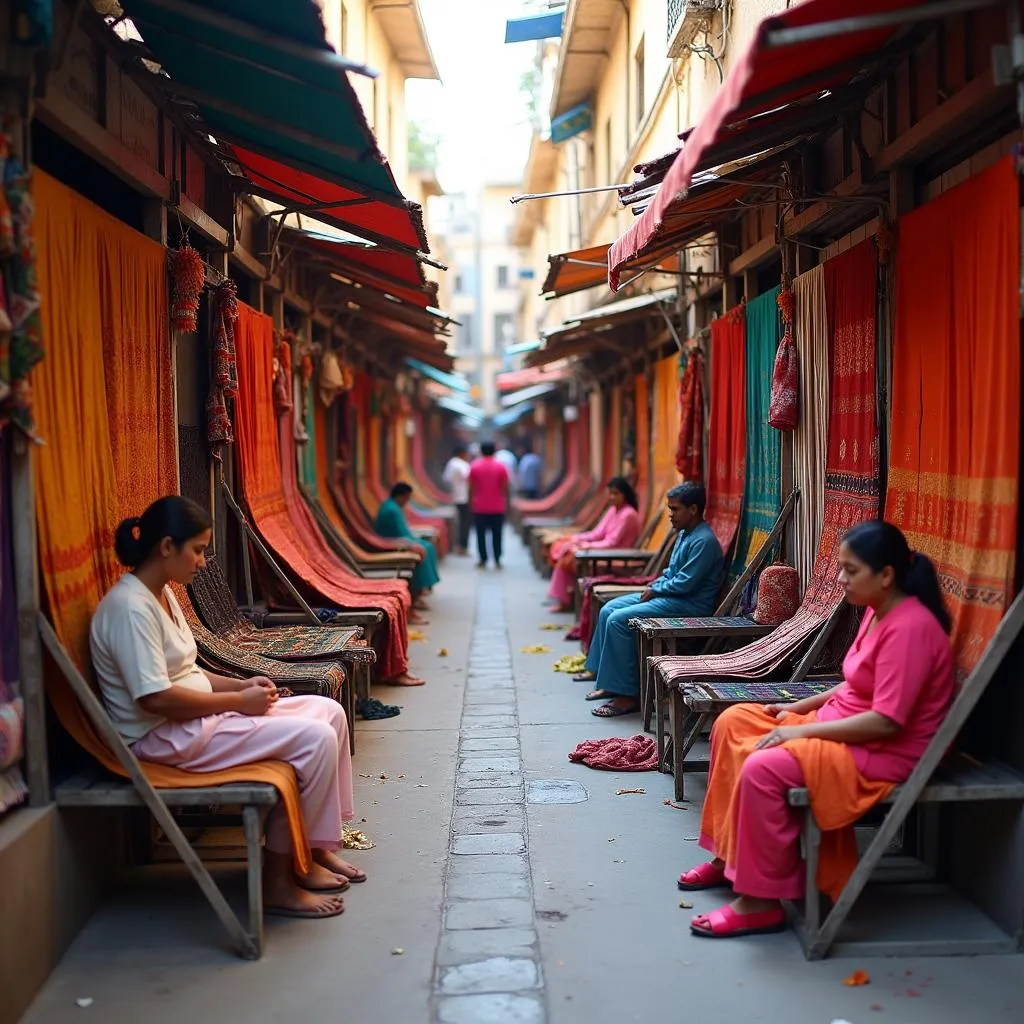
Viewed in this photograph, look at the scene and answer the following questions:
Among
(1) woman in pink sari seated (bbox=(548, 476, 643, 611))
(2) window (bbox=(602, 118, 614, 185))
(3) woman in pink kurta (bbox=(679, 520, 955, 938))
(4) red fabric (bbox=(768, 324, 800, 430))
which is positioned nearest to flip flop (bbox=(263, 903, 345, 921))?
(3) woman in pink kurta (bbox=(679, 520, 955, 938))

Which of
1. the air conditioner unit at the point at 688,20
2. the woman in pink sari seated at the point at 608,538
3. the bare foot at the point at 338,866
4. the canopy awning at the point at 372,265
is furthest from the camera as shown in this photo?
the woman in pink sari seated at the point at 608,538

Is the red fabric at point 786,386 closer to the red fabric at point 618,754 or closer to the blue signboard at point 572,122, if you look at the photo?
the red fabric at point 618,754

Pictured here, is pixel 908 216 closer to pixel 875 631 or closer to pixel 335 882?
pixel 875 631

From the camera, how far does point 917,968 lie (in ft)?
13.2

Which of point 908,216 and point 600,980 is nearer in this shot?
point 600,980

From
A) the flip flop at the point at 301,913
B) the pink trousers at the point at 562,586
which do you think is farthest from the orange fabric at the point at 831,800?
the pink trousers at the point at 562,586

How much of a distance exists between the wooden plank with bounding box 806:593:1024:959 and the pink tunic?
86 mm

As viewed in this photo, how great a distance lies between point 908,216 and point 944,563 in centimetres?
156

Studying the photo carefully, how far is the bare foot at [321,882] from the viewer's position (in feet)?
15.6

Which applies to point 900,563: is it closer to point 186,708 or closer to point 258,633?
point 186,708

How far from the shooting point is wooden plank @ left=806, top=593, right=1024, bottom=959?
402cm

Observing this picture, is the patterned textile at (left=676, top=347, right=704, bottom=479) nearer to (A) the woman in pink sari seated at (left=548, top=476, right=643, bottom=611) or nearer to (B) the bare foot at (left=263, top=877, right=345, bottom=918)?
(A) the woman in pink sari seated at (left=548, top=476, right=643, bottom=611)

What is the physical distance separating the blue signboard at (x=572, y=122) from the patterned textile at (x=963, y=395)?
46.8ft

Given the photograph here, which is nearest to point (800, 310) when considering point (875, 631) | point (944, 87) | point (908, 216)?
point (908, 216)
